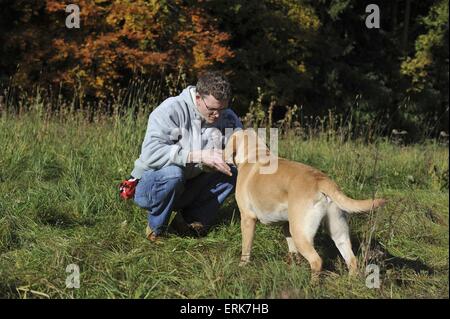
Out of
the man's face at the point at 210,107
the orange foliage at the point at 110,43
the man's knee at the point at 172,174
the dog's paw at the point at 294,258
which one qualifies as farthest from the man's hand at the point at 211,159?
the orange foliage at the point at 110,43

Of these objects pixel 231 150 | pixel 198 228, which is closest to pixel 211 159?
pixel 231 150

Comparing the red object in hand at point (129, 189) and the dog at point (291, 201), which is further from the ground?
the dog at point (291, 201)

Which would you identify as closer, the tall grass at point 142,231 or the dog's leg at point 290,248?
the tall grass at point 142,231

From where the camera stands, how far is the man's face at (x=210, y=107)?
3748 mm

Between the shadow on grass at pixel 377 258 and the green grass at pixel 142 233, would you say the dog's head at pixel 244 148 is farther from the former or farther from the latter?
the shadow on grass at pixel 377 258

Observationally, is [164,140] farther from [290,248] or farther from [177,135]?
[290,248]

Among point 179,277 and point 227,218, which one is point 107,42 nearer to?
point 227,218

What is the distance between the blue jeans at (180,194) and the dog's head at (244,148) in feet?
1.05

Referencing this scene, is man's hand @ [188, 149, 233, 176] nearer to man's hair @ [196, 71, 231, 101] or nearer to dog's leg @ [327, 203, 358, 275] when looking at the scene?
man's hair @ [196, 71, 231, 101]

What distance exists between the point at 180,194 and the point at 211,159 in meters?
0.47

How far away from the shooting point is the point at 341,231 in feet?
10.6
